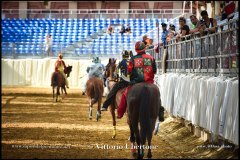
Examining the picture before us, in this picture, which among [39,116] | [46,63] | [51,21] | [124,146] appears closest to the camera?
[124,146]

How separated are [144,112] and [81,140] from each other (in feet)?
16.1

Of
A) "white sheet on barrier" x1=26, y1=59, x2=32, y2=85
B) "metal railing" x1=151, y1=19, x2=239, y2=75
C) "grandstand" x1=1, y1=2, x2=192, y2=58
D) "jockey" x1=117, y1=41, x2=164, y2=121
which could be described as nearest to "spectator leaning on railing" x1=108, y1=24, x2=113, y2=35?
"grandstand" x1=1, y1=2, x2=192, y2=58

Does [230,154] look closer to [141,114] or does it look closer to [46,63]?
[141,114]

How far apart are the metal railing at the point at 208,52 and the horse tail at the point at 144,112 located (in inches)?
72.6

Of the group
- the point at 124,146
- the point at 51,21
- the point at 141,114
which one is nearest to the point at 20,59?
the point at 51,21

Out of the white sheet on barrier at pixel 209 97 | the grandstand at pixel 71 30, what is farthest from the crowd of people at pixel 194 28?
the grandstand at pixel 71 30

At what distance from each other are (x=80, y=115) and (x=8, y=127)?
721 centimetres

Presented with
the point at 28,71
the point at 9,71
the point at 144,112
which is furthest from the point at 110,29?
the point at 144,112

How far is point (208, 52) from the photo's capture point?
1620cm

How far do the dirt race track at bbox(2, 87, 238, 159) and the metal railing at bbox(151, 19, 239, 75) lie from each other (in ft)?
5.85

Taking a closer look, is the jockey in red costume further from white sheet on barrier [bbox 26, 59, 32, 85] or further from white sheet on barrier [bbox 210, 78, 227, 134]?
white sheet on barrier [bbox 26, 59, 32, 85]

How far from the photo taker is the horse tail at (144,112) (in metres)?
12.9

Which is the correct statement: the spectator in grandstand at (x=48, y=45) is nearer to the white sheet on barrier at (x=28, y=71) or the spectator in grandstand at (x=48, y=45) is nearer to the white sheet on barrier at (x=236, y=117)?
the white sheet on barrier at (x=28, y=71)

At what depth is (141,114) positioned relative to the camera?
13.0 meters
